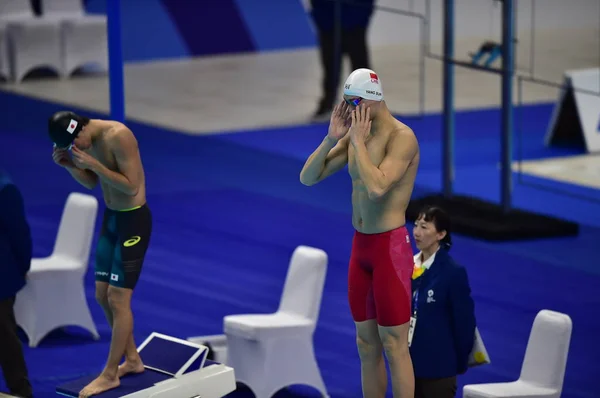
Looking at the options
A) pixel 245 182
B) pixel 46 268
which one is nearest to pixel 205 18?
pixel 245 182

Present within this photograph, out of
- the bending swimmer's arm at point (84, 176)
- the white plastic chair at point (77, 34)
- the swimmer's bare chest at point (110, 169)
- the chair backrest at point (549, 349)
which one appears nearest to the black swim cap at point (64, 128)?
the swimmer's bare chest at point (110, 169)

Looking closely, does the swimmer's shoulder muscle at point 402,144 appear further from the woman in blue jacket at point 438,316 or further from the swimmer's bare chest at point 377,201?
the woman in blue jacket at point 438,316

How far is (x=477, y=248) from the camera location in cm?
1160

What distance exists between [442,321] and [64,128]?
7.76 ft

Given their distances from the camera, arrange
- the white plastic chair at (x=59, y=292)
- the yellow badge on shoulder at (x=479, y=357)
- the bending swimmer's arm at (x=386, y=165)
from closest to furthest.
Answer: the bending swimmer's arm at (x=386, y=165) < the yellow badge on shoulder at (x=479, y=357) < the white plastic chair at (x=59, y=292)

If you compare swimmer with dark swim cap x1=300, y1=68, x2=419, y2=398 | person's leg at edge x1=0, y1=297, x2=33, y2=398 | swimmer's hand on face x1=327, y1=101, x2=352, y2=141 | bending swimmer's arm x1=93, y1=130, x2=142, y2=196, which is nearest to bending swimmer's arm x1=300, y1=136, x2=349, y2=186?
swimmer with dark swim cap x1=300, y1=68, x2=419, y2=398

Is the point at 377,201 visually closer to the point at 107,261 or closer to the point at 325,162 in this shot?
the point at 325,162

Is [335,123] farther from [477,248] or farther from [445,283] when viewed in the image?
[477,248]

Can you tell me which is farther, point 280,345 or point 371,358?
point 280,345

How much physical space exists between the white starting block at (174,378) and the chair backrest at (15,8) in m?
13.8

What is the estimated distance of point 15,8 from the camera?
67.9 feet

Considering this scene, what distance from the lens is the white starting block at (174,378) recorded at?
7406 mm

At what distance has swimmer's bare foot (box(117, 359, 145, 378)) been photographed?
7695mm

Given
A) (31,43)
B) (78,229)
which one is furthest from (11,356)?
(31,43)
